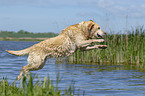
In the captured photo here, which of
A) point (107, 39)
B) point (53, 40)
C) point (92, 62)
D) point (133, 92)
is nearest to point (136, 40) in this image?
point (107, 39)

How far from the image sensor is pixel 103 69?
1959cm

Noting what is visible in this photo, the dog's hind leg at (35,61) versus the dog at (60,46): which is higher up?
the dog at (60,46)

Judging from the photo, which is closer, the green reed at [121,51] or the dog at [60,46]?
the dog at [60,46]

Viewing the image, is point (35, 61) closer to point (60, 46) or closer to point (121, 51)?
point (60, 46)

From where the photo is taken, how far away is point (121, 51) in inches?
824

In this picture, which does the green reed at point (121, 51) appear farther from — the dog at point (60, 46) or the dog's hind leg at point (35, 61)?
the dog's hind leg at point (35, 61)

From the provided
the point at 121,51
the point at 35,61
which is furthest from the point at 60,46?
the point at 121,51

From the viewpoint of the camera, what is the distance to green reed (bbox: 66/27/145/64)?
20109mm

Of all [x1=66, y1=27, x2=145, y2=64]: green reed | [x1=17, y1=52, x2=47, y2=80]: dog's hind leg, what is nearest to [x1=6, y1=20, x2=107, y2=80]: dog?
[x1=17, y1=52, x2=47, y2=80]: dog's hind leg

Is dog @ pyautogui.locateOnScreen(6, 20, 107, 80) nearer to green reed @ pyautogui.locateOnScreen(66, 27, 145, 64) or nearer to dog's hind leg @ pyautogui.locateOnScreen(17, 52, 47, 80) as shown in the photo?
dog's hind leg @ pyautogui.locateOnScreen(17, 52, 47, 80)

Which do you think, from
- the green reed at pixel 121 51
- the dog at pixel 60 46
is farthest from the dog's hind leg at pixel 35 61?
the green reed at pixel 121 51

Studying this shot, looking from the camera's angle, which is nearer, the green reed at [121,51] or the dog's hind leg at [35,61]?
the dog's hind leg at [35,61]

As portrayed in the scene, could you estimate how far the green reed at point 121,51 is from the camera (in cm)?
2011

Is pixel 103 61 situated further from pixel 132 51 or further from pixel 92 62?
pixel 132 51
